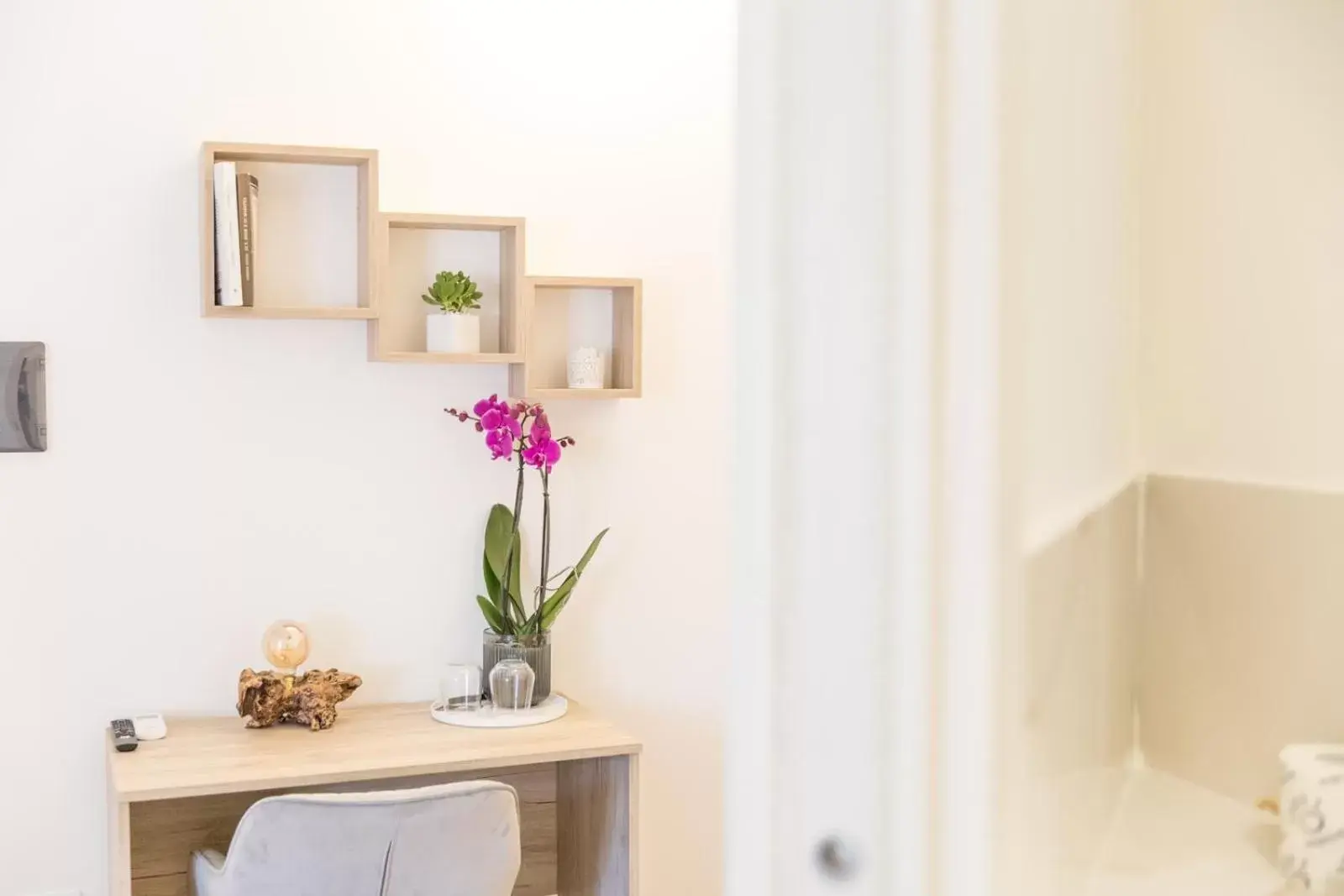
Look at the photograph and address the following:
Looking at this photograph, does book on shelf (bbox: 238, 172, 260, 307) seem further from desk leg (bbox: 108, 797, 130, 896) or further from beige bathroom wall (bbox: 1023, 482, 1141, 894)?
beige bathroom wall (bbox: 1023, 482, 1141, 894)

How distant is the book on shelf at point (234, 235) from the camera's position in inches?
90.7

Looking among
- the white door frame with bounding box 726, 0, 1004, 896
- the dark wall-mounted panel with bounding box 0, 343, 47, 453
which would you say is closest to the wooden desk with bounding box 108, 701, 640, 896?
the dark wall-mounted panel with bounding box 0, 343, 47, 453

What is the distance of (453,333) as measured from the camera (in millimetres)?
2480

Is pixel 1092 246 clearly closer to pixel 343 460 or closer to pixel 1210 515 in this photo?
pixel 1210 515

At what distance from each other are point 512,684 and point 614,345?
77cm

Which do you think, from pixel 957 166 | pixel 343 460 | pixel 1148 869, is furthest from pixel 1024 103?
pixel 343 460

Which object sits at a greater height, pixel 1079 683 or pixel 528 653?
pixel 1079 683

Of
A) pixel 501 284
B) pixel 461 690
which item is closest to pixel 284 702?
pixel 461 690

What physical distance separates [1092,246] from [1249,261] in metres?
0.04

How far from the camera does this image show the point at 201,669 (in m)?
2.46

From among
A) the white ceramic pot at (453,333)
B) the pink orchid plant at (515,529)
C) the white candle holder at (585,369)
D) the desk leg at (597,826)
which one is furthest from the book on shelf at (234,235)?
the desk leg at (597,826)

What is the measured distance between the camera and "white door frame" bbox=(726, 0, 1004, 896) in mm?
286

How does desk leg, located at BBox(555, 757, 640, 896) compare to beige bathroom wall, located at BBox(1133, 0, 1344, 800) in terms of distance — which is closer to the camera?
beige bathroom wall, located at BBox(1133, 0, 1344, 800)

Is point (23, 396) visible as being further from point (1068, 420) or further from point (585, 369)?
point (1068, 420)
